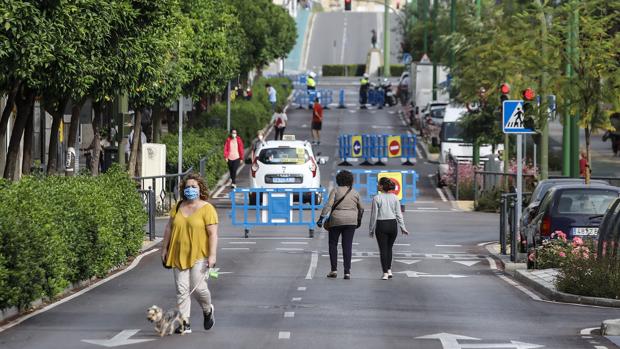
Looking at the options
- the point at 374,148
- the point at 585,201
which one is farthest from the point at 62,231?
the point at 374,148

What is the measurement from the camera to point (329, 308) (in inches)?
762

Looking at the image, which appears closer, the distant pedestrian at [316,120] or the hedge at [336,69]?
the distant pedestrian at [316,120]

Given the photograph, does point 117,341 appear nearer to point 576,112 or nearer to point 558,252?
point 558,252

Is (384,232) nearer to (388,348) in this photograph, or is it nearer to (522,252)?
(522,252)

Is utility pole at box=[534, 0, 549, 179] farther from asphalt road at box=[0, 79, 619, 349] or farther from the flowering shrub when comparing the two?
the flowering shrub

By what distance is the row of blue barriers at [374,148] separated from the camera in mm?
58125

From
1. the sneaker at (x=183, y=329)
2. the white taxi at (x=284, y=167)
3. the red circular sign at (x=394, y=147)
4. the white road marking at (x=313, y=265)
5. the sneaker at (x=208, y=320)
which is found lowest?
the white road marking at (x=313, y=265)

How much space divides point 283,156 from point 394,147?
59.7 ft

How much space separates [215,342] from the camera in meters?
15.8

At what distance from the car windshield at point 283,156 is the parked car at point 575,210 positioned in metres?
15.4

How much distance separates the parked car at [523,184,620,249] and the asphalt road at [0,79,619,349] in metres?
1.21

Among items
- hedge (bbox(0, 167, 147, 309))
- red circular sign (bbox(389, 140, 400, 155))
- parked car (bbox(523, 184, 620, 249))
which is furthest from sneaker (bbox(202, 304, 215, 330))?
red circular sign (bbox(389, 140, 400, 155))

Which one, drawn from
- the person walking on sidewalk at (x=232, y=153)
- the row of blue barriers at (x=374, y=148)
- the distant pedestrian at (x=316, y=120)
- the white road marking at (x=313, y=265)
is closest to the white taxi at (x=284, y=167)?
the person walking on sidewalk at (x=232, y=153)

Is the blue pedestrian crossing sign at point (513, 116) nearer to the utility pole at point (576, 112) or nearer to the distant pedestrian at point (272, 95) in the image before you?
the utility pole at point (576, 112)
